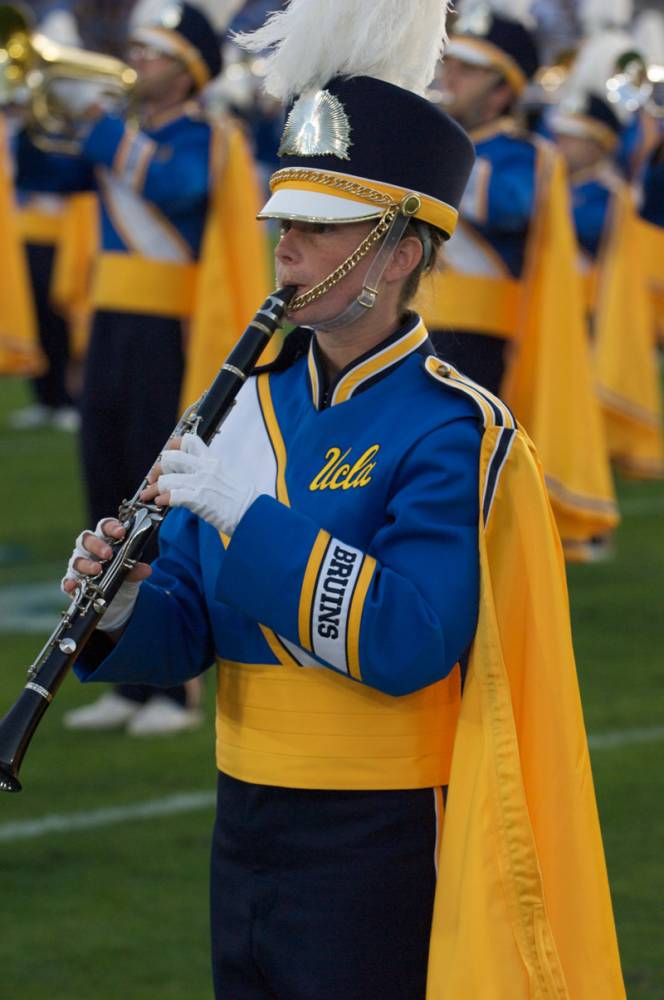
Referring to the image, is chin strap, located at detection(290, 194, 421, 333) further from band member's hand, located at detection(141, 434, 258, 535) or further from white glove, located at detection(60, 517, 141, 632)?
white glove, located at detection(60, 517, 141, 632)

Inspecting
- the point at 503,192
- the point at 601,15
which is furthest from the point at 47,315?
the point at 503,192

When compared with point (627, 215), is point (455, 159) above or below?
above

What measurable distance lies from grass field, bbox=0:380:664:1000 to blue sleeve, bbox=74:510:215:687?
1.40m

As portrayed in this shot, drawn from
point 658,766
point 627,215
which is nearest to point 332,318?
point 658,766

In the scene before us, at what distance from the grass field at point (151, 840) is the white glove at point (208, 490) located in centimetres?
173

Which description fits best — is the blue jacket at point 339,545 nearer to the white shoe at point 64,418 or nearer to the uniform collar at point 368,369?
the uniform collar at point 368,369

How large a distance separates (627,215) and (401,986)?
6.70 meters

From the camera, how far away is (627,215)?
877 centimetres

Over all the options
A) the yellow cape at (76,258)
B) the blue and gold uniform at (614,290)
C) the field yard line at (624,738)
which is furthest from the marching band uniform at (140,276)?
the yellow cape at (76,258)

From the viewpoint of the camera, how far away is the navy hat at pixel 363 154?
246 cm

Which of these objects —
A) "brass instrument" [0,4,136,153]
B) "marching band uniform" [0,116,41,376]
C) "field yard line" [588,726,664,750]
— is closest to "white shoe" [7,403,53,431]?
"marching band uniform" [0,116,41,376]

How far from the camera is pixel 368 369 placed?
2506 mm

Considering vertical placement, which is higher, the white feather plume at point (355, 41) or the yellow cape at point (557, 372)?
the white feather plume at point (355, 41)

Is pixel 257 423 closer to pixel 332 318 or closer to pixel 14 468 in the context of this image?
pixel 332 318
